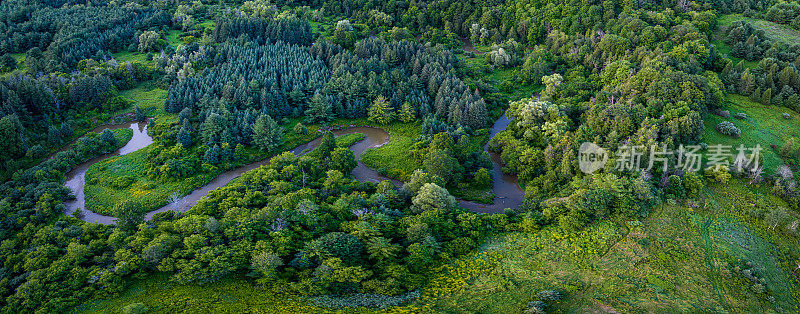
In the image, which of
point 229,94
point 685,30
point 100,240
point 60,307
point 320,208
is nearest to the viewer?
point 60,307

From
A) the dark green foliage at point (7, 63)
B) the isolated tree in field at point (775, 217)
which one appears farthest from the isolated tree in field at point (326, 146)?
the dark green foliage at point (7, 63)

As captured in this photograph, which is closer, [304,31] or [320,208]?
[320,208]

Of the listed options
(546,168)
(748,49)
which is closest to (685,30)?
(748,49)

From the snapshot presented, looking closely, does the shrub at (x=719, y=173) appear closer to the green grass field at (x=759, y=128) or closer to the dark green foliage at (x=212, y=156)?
the green grass field at (x=759, y=128)

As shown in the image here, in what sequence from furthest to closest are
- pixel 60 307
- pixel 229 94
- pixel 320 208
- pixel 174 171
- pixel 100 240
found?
pixel 229 94
pixel 174 171
pixel 320 208
pixel 100 240
pixel 60 307

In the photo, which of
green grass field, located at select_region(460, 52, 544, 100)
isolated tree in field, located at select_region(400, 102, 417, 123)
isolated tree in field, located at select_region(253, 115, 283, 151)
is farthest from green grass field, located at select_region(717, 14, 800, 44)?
isolated tree in field, located at select_region(253, 115, 283, 151)

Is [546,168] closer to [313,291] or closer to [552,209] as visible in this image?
[552,209]
